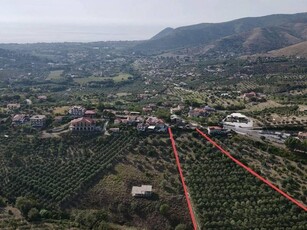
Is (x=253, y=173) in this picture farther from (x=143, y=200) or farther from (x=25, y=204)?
(x=25, y=204)

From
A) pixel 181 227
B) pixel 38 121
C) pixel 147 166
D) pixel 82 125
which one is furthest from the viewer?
pixel 38 121

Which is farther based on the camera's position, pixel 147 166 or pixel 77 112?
pixel 77 112

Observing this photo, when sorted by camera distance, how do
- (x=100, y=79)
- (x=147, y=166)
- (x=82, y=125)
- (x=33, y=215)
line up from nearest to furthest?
1. (x=33, y=215)
2. (x=147, y=166)
3. (x=82, y=125)
4. (x=100, y=79)

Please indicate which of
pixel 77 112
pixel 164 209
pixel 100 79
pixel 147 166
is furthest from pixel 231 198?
pixel 100 79

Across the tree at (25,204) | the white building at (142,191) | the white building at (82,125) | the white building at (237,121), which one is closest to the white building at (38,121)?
the white building at (82,125)

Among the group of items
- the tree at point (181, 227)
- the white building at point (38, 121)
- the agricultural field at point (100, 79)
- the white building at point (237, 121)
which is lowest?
the tree at point (181, 227)

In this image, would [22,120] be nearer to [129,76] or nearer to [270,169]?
[270,169]

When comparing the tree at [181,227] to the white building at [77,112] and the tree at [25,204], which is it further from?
the white building at [77,112]
